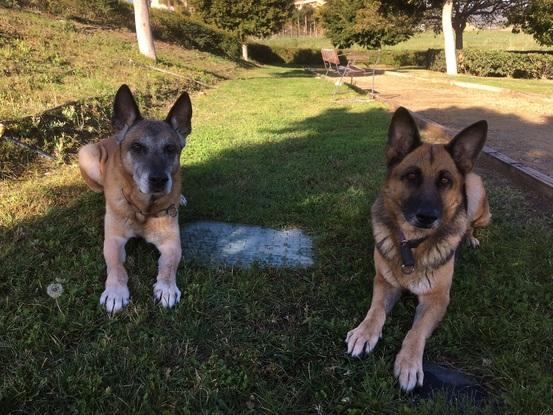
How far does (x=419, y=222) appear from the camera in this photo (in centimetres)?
272

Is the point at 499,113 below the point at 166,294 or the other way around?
the other way around

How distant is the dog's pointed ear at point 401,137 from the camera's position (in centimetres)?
294

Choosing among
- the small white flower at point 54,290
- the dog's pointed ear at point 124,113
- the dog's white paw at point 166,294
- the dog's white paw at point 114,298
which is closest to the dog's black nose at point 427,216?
the dog's white paw at point 166,294

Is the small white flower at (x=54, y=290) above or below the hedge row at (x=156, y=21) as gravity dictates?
below

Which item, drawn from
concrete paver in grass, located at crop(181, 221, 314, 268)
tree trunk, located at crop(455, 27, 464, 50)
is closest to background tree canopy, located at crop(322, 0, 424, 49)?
tree trunk, located at crop(455, 27, 464, 50)

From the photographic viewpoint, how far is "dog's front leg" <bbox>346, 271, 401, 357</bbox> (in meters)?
2.46

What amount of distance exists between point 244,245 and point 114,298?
52.1 inches

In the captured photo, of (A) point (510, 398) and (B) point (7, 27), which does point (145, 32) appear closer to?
(B) point (7, 27)

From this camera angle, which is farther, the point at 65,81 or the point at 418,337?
the point at 65,81

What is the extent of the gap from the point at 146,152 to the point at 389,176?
191cm

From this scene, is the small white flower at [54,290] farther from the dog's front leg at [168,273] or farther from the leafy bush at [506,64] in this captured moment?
the leafy bush at [506,64]

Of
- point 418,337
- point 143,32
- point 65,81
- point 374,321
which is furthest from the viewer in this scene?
point 143,32

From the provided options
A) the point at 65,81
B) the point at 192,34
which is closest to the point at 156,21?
the point at 192,34

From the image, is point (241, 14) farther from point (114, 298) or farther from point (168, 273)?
point (114, 298)
